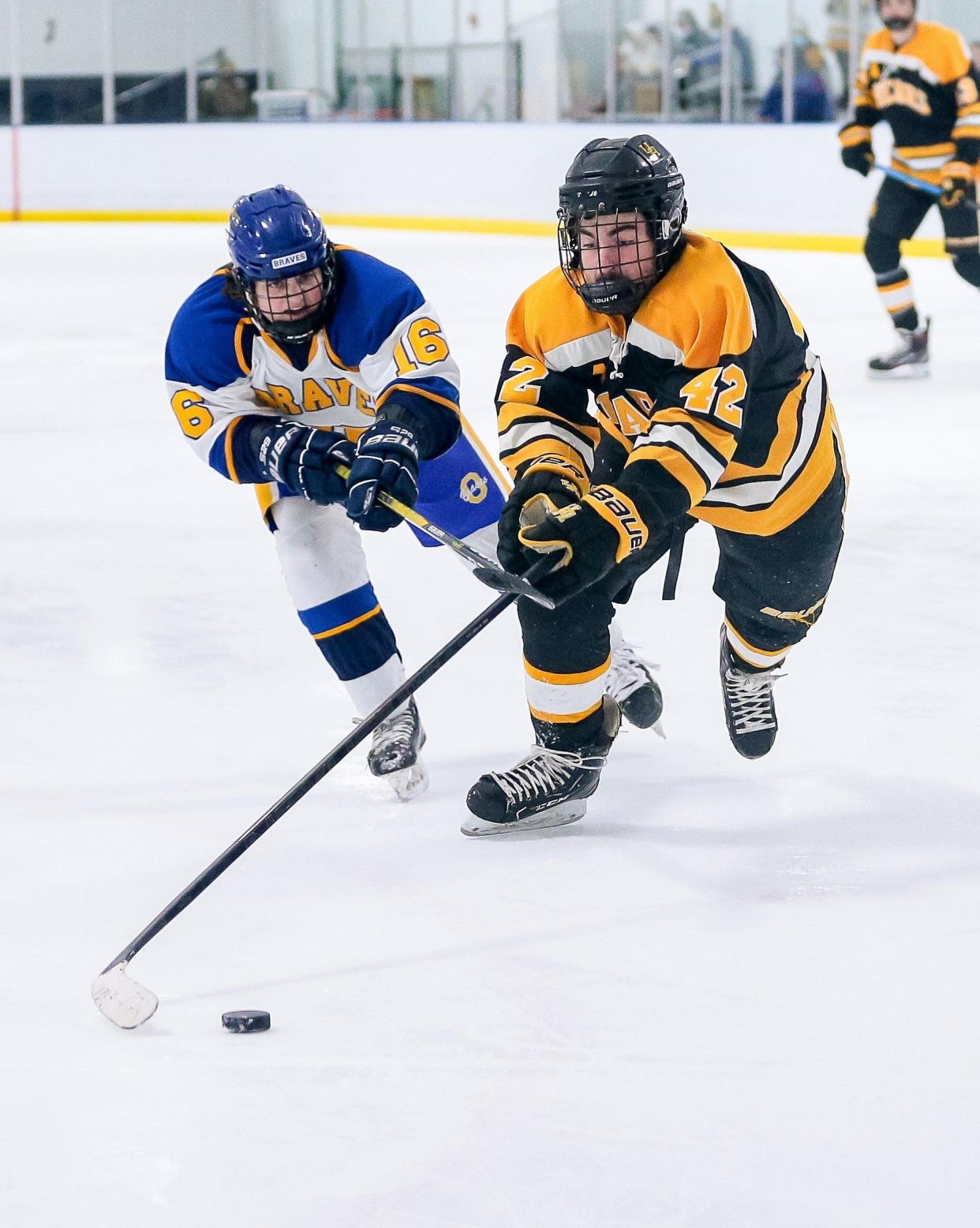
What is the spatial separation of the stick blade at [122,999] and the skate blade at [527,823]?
57 cm

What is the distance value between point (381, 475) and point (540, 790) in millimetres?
435

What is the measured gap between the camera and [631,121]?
1069 cm

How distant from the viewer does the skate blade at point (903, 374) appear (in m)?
5.67

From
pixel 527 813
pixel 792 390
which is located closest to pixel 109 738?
pixel 527 813

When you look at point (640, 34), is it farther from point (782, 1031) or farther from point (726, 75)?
point (782, 1031)

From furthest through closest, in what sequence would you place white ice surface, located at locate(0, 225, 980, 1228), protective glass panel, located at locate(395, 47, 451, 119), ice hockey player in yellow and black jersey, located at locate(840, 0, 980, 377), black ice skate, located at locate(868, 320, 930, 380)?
protective glass panel, located at locate(395, 47, 451, 119), ice hockey player in yellow and black jersey, located at locate(840, 0, 980, 377), black ice skate, located at locate(868, 320, 930, 380), white ice surface, located at locate(0, 225, 980, 1228)

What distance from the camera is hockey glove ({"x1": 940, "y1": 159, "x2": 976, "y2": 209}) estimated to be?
19.6ft

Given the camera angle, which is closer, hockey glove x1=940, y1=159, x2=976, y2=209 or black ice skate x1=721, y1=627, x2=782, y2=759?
black ice skate x1=721, y1=627, x2=782, y2=759

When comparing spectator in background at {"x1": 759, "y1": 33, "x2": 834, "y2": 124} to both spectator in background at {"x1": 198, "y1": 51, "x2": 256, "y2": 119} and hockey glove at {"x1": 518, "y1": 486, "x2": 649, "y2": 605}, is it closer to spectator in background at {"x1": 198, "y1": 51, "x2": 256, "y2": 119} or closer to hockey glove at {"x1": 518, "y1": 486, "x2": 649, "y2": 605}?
spectator in background at {"x1": 198, "y1": 51, "x2": 256, "y2": 119}

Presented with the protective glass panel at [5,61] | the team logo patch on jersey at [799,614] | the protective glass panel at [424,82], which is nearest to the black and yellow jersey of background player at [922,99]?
the team logo patch on jersey at [799,614]

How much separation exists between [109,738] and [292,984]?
34.9 inches

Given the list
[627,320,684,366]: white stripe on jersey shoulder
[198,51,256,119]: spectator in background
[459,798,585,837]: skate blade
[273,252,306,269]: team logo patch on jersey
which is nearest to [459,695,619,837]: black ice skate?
[459,798,585,837]: skate blade

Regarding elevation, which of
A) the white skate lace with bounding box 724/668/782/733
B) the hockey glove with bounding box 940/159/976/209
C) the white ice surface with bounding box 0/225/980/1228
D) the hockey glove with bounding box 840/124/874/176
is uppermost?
the hockey glove with bounding box 840/124/874/176

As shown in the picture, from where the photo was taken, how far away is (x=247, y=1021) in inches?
62.9
